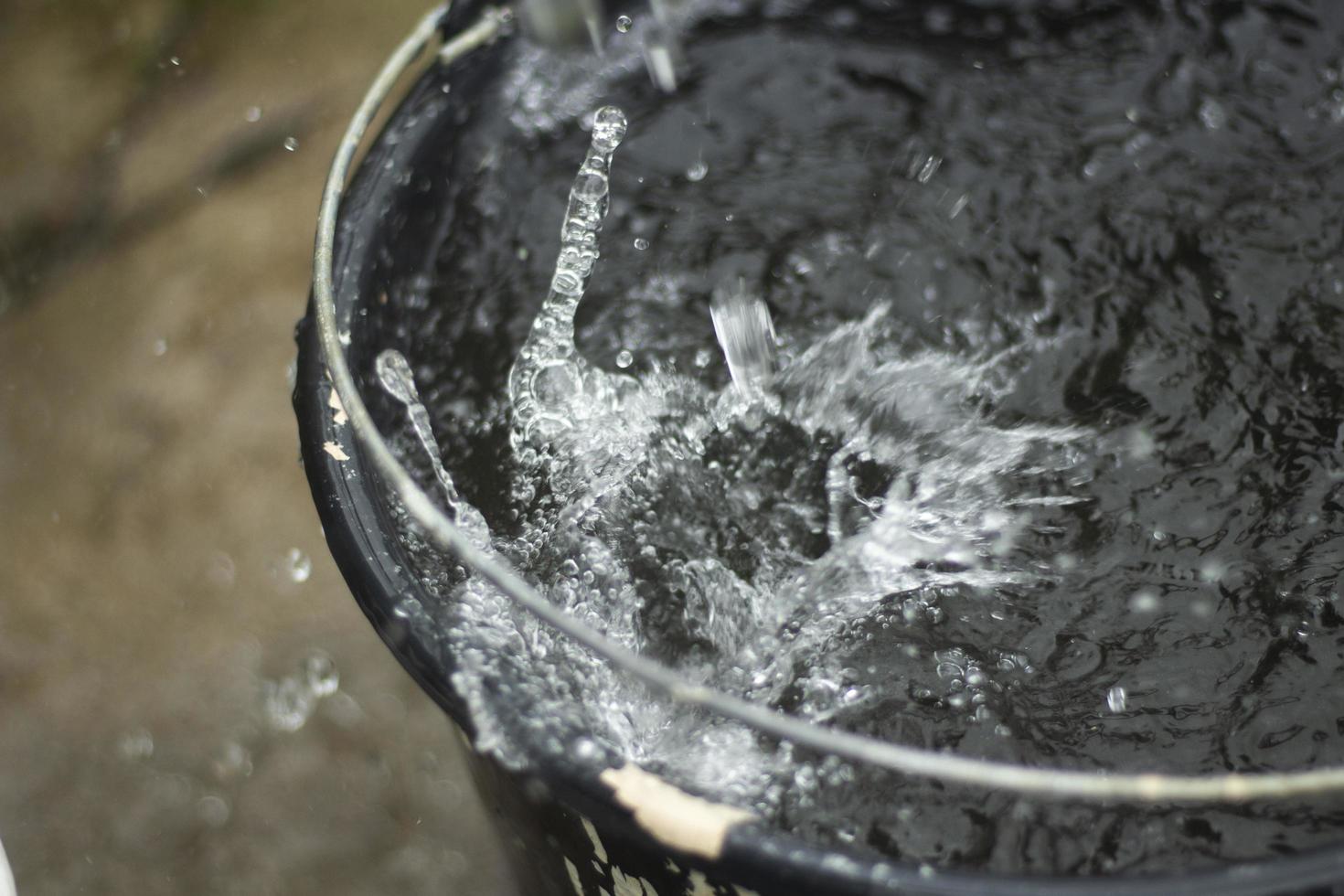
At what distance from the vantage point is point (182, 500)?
1.86 m

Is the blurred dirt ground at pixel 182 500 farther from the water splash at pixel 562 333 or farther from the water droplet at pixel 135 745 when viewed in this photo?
the water splash at pixel 562 333

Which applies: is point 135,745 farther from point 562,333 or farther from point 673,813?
point 673,813

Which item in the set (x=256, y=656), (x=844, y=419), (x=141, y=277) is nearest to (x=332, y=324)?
(x=844, y=419)

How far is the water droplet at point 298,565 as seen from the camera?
1.76 meters

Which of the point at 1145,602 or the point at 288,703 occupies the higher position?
the point at 1145,602

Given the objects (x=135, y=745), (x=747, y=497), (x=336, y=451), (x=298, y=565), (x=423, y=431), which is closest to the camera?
(x=336, y=451)

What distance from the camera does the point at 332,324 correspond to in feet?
2.60

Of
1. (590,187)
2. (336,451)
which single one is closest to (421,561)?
(336,451)

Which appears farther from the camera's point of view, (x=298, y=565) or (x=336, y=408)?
(x=298, y=565)

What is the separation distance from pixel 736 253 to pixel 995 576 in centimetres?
47

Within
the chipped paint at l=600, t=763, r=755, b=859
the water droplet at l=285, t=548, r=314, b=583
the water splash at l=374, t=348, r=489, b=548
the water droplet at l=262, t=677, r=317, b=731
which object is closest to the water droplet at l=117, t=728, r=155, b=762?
the water droplet at l=262, t=677, r=317, b=731

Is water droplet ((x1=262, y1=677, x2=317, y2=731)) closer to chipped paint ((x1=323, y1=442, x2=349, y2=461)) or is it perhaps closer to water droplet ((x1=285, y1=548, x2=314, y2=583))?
water droplet ((x1=285, y1=548, x2=314, y2=583))

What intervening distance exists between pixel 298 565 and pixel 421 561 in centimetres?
98

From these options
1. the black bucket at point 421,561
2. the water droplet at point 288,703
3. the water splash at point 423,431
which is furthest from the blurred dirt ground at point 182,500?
the water splash at point 423,431
